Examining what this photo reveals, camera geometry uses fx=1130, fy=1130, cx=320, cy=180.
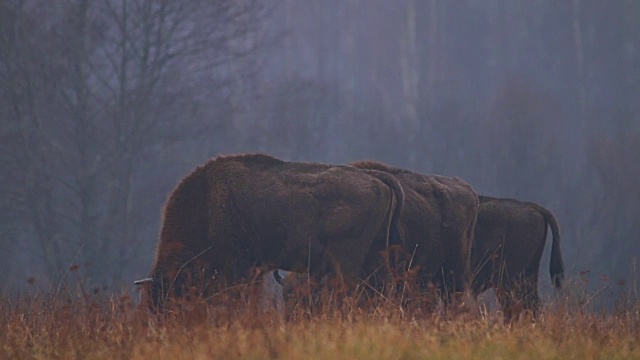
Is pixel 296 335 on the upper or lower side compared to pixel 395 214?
lower

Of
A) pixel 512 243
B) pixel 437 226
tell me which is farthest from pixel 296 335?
pixel 512 243

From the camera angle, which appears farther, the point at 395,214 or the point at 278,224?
the point at 395,214

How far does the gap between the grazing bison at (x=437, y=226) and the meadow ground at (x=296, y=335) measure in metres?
4.20

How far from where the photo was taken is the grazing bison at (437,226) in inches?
553

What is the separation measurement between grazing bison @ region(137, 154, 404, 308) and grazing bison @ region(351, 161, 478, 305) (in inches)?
56.5

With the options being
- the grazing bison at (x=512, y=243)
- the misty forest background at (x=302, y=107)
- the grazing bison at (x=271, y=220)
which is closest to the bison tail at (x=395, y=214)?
the grazing bison at (x=271, y=220)

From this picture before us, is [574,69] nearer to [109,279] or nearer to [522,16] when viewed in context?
[522,16]

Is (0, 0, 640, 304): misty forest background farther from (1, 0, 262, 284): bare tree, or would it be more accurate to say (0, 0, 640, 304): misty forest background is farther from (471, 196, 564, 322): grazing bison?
(471, 196, 564, 322): grazing bison

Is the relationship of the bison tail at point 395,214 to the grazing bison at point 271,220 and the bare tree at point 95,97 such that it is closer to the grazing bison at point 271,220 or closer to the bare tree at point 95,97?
the grazing bison at point 271,220

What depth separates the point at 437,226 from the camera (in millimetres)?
14352

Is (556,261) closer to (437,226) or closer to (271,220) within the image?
(437,226)

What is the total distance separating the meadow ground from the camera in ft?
25.4

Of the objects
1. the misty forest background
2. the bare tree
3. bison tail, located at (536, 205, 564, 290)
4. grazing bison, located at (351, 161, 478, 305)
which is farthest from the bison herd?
the bare tree

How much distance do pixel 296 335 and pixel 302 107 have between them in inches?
1353
